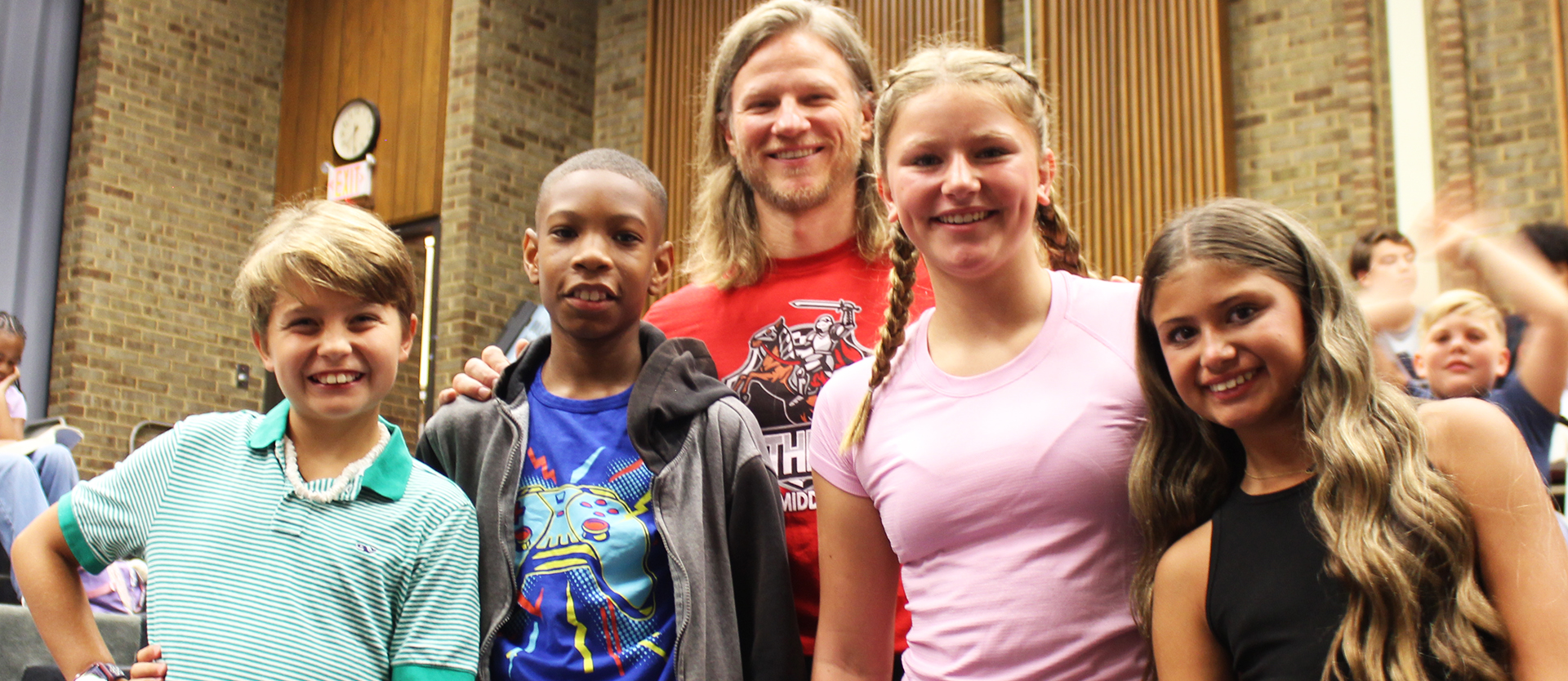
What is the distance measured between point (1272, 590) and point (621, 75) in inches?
305

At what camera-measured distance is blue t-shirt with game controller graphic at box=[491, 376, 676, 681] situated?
1686 mm

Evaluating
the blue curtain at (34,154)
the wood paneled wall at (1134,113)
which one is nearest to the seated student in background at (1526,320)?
the wood paneled wall at (1134,113)

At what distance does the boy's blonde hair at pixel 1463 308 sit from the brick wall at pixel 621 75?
5723 mm

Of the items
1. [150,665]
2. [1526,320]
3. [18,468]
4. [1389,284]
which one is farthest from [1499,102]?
[18,468]

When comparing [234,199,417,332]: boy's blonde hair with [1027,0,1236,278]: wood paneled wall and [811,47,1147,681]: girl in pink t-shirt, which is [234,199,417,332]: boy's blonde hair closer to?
[811,47,1147,681]: girl in pink t-shirt

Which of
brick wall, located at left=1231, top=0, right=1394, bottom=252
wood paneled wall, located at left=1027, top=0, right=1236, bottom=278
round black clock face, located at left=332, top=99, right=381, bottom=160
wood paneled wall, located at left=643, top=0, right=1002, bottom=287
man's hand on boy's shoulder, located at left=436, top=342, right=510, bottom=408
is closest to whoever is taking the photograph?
man's hand on boy's shoulder, located at left=436, top=342, right=510, bottom=408

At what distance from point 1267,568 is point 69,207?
30.4 feet

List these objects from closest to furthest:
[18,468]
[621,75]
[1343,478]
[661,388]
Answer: [1343,478] → [661,388] → [18,468] → [621,75]

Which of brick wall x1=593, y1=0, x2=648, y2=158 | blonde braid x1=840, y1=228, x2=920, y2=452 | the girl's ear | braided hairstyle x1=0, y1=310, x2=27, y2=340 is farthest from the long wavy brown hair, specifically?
brick wall x1=593, y1=0, x2=648, y2=158

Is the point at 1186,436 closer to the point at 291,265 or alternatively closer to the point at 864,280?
the point at 864,280

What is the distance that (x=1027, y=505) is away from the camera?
150 centimetres

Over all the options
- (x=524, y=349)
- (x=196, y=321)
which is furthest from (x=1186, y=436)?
(x=196, y=321)

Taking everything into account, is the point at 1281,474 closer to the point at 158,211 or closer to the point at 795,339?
the point at 795,339

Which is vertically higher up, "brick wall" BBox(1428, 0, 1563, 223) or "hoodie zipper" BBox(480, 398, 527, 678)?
"brick wall" BBox(1428, 0, 1563, 223)
